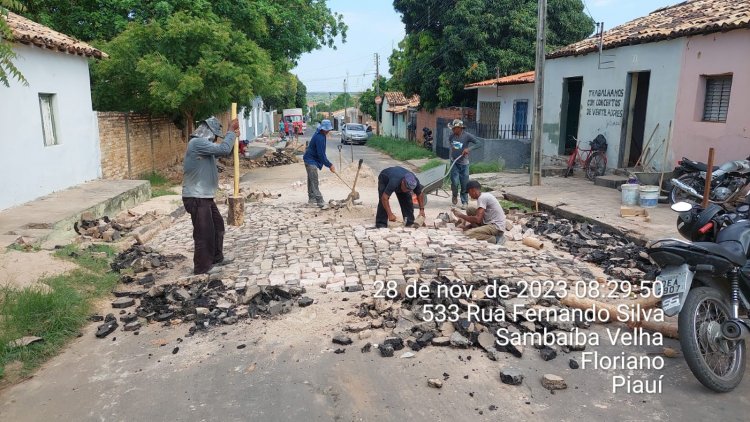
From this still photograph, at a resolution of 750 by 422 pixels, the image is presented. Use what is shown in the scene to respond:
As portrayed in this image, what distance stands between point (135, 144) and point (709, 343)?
14.3 metres

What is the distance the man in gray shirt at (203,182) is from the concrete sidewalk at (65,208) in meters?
2.44

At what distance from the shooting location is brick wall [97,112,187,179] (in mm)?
13086

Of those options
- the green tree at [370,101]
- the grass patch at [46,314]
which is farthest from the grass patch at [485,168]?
the green tree at [370,101]

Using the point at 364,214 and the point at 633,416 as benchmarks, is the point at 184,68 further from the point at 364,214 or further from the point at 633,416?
the point at 633,416

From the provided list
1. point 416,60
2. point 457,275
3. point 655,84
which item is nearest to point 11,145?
point 457,275

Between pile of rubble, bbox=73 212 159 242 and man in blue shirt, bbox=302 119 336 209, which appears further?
man in blue shirt, bbox=302 119 336 209

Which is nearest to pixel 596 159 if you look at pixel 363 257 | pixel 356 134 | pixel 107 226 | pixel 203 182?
pixel 363 257

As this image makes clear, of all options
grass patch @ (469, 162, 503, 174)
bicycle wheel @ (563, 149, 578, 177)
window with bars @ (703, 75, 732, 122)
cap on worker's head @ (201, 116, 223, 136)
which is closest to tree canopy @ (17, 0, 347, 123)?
grass patch @ (469, 162, 503, 174)

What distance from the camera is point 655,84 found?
12.1 metres

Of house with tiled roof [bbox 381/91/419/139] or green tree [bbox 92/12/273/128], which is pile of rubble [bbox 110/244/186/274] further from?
house with tiled roof [bbox 381/91/419/139]

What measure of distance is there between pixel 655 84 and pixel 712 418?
10.5 m

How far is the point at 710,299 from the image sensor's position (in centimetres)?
376

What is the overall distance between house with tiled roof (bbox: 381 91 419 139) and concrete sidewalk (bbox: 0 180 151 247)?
80.1ft

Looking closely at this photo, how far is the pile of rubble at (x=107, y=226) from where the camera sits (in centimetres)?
822
